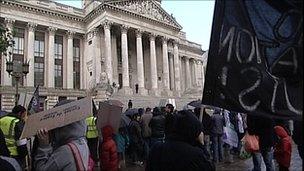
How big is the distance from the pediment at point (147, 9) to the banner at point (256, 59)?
128 ft

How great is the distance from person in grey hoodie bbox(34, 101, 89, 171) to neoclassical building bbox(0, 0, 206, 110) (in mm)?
31317

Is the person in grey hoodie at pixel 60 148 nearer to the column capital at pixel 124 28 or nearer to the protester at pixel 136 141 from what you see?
the protester at pixel 136 141

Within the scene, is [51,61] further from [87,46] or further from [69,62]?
[87,46]

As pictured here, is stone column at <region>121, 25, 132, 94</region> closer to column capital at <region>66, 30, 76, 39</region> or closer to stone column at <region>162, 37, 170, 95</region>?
column capital at <region>66, 30, 76, 39</region>

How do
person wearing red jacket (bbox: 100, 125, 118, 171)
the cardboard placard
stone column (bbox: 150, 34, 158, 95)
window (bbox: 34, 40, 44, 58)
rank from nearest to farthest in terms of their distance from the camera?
the cardboard placard, person wearing red jacket (bbox: 100, 125, 118, 171), window (bbox: 34, 40, 44, 58), stone column (bbox: 150, 34, 158, 95)

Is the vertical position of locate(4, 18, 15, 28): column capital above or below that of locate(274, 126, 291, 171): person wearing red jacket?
above

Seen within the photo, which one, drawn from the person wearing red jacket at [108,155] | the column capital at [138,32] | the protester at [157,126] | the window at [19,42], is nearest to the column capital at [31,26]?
the window at [19,42]

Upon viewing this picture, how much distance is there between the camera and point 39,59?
40719mm

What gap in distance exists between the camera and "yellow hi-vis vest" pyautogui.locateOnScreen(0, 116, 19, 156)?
6.18 m

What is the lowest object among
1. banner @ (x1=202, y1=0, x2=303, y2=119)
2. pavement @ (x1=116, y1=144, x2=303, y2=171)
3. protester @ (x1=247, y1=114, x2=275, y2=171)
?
pavement @ (x1=116, y1=144, x2=303, y2=171)

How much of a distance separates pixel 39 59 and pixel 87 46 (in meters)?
6.30

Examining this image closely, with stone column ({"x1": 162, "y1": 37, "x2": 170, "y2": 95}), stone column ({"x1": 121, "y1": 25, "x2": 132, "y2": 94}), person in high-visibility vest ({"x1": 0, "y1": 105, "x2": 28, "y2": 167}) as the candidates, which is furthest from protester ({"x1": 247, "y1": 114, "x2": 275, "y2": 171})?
stone column ({"x1": 162, "y1": 37, "x2": 170, "y2": 95})

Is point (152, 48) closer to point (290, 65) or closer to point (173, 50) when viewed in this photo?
point (173, 50)

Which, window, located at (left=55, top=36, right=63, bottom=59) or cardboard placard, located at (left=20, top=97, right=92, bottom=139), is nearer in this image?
cardboard placard, located at (left=20, top=97, right=92, bottom=139)
